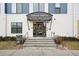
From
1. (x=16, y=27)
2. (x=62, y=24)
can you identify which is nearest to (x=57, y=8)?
(x=62, y=24)

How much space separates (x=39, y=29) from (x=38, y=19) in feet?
6.89

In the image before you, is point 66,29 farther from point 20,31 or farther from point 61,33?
point 20,31

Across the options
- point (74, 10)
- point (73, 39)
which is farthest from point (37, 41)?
point (74, 10)

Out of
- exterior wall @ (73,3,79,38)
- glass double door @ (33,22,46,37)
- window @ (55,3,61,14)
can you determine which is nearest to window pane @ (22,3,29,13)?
glass double door @ (33,22,46,37)

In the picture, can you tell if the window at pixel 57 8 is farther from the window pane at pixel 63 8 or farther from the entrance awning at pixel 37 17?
the entrance awning at pixel 37 17

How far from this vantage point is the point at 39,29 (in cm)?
3462

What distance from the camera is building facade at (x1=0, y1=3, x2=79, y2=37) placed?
1305 inches

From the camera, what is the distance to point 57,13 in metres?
33.7

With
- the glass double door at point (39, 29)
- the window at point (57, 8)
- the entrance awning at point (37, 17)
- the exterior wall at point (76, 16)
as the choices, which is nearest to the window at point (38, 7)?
the entrance awning at point (37, 17)

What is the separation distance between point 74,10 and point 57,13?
7.17 ft

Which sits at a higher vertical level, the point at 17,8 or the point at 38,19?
the point at 17,8

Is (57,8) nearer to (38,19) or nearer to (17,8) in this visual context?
(38,19)

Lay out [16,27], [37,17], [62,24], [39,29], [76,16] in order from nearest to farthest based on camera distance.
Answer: [37,17]
[76,16]
[62,24]
[16,27]
[39,29]

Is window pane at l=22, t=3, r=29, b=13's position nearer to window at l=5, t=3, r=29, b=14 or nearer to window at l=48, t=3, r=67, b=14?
window at l=5, t=3, r=29, b=14
